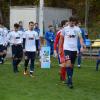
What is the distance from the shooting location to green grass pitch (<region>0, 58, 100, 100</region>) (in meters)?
14.5

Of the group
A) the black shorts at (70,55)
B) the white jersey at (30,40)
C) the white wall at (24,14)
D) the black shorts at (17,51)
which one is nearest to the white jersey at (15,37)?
A: the black shorts at (17,51)

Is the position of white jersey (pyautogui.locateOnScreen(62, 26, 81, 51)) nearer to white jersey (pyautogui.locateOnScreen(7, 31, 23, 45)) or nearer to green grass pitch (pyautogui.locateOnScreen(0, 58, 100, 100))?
green grass pitch (pyautogui.locateOnScreen(0, 58, 100, 100))

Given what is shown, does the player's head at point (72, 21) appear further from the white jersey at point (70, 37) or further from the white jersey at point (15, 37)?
the white jersey at point (15, 37)

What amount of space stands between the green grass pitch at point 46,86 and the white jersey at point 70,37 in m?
1.20

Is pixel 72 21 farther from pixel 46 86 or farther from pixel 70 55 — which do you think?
pixel 46 86

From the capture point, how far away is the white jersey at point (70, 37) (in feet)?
53.5

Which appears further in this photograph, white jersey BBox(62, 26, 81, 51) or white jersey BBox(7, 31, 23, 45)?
white jersey BBox(7, 31, 23, 45)

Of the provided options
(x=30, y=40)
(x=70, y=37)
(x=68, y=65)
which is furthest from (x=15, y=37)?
(x=68, y=65)

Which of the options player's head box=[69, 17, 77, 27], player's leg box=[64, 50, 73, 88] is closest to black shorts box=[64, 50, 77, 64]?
player's leg box=[64, 50, 73, 88]

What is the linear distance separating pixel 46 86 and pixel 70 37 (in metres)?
1.63

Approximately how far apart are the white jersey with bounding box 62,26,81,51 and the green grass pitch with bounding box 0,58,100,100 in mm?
1202

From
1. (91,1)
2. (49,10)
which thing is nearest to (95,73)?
(49,10)

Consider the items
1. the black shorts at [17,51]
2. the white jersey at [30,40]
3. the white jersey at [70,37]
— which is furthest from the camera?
the black shorts at [17,51]

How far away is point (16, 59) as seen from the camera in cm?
2080
